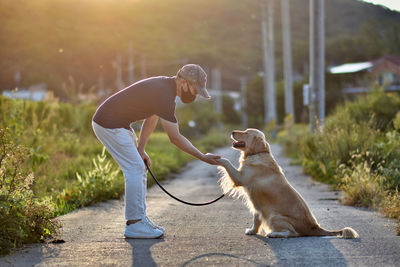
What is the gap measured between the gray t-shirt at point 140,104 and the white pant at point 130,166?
11 centimetres

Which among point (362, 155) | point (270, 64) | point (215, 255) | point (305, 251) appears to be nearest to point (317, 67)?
point (362, 155)

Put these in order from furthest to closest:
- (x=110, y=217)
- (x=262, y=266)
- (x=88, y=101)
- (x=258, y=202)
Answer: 1. (x=88, y=101)
2. (x=110, y=217)
3. (x=258, y=202)
4. (x=262, y=266)

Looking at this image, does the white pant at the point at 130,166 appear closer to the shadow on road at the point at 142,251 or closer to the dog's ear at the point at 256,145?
the shadow on road at the point at 142,251

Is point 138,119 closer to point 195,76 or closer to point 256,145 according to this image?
point 195,76

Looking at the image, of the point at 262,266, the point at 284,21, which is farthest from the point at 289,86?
the point at 262,266

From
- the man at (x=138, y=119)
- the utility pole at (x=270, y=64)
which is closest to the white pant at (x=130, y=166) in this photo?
the man at (x=138, y=119)

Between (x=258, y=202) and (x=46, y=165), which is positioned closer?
(x=258, y=202)

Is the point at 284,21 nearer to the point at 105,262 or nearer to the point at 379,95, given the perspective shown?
the point at 379,95

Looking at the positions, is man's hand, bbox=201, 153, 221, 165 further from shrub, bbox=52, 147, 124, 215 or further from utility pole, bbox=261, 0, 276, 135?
utility pole, bbox=261, 0, 276, 135

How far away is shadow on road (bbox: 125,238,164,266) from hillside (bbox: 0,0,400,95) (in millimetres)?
12050

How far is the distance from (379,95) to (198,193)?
966 cm

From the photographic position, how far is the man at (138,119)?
6.69 meters

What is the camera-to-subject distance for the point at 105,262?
18.4 feet

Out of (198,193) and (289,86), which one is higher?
(289,86)
